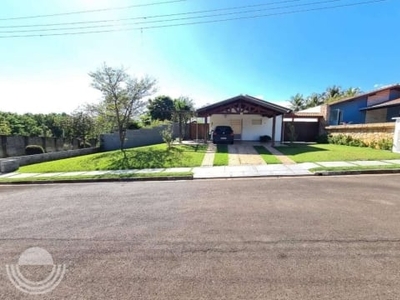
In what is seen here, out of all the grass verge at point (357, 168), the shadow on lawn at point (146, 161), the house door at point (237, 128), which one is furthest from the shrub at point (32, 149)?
the grass verge at point (357, 168)

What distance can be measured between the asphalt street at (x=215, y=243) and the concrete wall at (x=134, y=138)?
49.4 feet

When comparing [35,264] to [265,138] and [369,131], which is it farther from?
[265,138]

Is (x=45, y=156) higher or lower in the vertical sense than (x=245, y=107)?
lower

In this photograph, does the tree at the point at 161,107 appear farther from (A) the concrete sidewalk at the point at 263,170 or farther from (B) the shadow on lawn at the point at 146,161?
(A) the concrete sidewalk at the point at 263,170

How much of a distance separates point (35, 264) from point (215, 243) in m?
2.51

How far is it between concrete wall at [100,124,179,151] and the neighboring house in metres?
16.9

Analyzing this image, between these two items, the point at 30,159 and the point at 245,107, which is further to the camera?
the point at 245,107

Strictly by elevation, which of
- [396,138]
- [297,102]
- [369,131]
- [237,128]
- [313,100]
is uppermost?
[313,100]

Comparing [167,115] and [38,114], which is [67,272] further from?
[38,114]

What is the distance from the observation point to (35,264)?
327 cm

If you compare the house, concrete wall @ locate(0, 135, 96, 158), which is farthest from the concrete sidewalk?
the house

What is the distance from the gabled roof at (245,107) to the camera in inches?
698

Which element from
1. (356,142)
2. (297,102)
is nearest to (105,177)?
(356,142)

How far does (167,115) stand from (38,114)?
22945 millimetres
